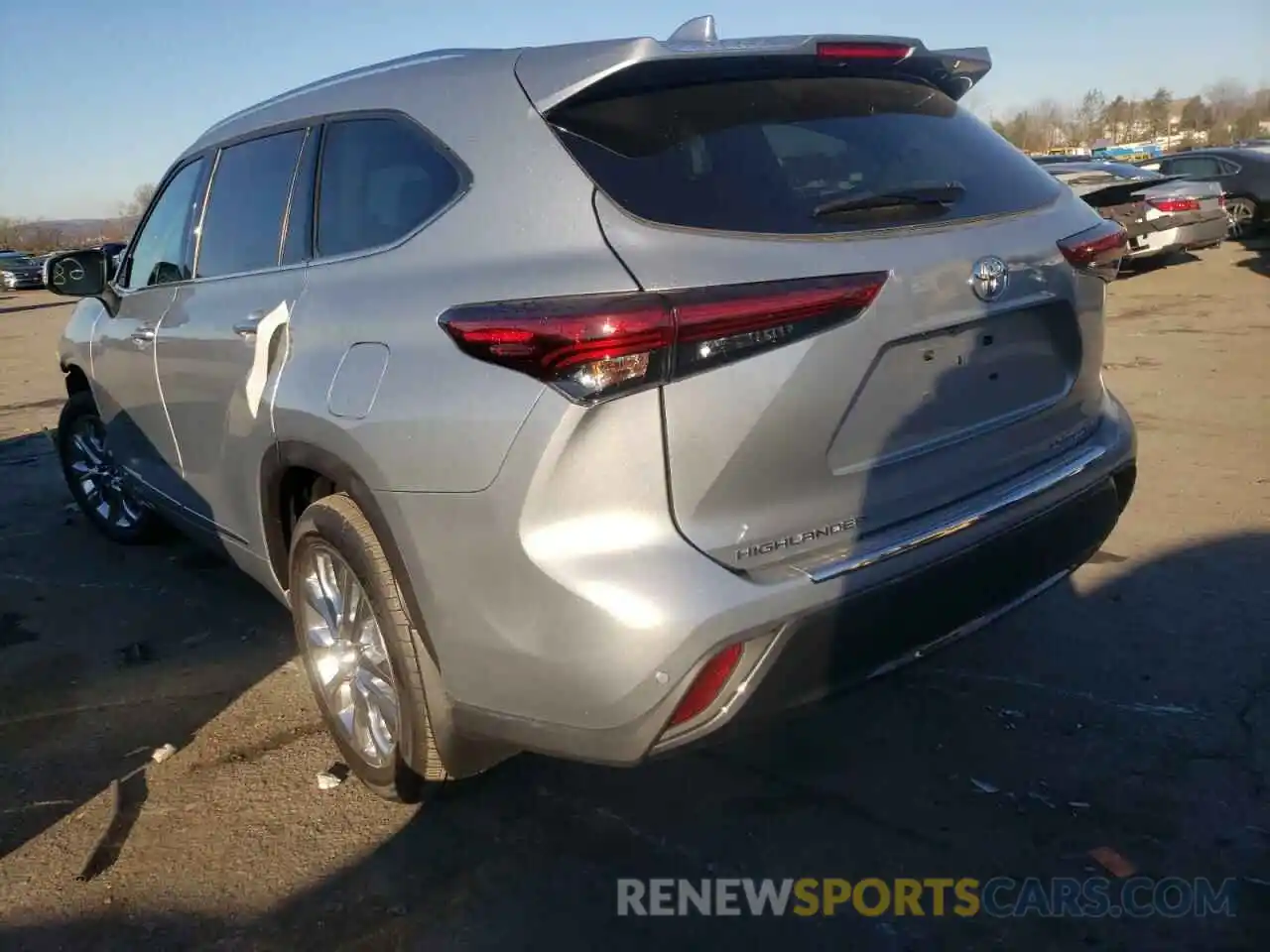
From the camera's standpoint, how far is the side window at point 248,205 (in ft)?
10.9

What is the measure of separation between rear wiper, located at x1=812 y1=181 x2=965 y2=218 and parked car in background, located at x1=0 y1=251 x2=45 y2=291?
3457cm

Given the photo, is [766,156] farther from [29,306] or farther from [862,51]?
[29,306]

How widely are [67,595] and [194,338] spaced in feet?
6.29

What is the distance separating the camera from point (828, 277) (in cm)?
217

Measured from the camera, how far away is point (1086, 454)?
2799 mm

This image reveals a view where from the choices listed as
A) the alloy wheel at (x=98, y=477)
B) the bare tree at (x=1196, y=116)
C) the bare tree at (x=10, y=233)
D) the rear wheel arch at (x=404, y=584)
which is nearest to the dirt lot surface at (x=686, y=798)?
the rear wheel arch at (x=404, y=584)

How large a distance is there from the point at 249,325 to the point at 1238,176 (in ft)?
55.6

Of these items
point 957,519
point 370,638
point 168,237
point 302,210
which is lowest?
point 370,638

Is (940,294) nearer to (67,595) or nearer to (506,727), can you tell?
(506,727)

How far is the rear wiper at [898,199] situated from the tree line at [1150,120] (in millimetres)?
56885

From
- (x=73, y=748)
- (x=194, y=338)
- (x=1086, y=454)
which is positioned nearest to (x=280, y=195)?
(x=194, y=338)

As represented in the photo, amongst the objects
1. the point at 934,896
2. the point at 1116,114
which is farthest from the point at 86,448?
the point at 1116,114

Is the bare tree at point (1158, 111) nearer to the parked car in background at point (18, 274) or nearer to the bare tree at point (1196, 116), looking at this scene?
the bare tree at point (1196, 116)

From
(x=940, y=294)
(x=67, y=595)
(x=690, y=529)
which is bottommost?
(x=67, y=595)
